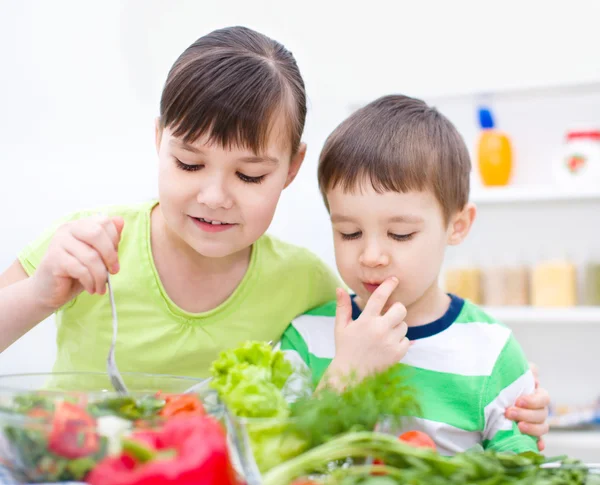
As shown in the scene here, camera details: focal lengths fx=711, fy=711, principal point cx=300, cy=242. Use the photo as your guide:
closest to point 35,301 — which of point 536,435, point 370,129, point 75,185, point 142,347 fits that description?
point 142,347

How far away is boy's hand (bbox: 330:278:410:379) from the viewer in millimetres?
976

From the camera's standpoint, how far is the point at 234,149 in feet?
3.34

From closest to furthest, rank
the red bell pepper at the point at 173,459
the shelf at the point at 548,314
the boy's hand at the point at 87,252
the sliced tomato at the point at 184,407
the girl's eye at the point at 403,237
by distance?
the red bell pepper at the point at 173,459 → the sliced tomato at the point at 184,407 → the boy's hand at the point at 87,252 → the girl's eye at the point at 403,237 → the shelf at the point at 548,314

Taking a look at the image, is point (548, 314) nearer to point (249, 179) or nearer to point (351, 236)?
point (351, 236)

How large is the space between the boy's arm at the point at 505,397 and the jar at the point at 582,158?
5.65ft

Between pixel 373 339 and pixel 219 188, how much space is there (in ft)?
1.00

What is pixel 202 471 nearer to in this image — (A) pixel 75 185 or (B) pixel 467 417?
(B) pixel 467 417

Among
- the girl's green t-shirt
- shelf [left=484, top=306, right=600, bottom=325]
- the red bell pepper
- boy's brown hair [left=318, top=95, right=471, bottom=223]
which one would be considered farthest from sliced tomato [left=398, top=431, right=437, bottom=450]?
shelf [left=484, top=306, right=600, bottom=325]

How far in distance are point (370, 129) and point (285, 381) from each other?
0.58 m

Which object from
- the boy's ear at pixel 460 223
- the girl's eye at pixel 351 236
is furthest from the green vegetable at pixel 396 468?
the boy's ear at pixel 460 223

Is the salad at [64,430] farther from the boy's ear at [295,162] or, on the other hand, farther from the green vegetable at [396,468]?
the boy's ear at [295,162]

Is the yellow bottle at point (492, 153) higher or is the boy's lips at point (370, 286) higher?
the yellow bottle at point (492, 153)

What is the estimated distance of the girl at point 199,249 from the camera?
1009 millimetres

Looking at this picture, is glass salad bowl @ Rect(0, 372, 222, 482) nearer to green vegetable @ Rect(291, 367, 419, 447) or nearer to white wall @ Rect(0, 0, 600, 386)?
green vegetable @ Rect(291, 367, 419, 447)
